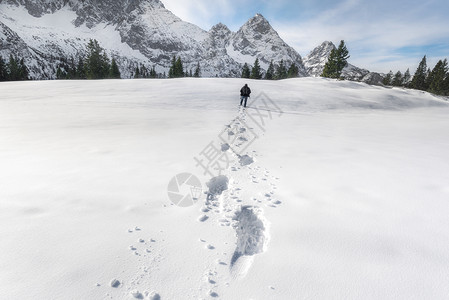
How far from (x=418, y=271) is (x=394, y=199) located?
1660mm

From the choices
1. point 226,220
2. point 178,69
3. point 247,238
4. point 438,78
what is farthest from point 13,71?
point 438,78

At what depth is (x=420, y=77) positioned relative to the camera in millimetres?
51062

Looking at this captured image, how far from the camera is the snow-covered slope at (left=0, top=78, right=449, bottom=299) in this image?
2.10m

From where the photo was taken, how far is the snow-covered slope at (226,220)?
6.88 ft

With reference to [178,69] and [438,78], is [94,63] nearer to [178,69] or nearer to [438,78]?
[178,69]

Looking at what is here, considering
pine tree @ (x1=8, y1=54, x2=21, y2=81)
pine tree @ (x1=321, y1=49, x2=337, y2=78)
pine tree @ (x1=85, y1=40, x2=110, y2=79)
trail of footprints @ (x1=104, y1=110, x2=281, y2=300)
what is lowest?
trail of footprints @ (x1=104, y1=110, x2=281, y2=300)

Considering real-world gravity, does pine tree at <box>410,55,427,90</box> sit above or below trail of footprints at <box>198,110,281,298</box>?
above

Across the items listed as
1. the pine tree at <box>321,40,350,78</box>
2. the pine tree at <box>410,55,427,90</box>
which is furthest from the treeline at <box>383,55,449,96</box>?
the pine tree at <box>321,40,350,78</box>

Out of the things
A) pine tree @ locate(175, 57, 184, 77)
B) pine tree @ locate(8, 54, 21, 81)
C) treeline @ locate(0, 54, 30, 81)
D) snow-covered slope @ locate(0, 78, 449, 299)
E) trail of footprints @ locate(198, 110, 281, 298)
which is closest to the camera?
snow-covered slope @ locate(0, 78, 449, 299)

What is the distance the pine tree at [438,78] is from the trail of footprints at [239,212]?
62.0m

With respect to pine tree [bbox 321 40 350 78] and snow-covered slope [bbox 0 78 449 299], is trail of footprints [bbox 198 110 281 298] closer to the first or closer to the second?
snow-covered slope [bbox 0 78 449 299]

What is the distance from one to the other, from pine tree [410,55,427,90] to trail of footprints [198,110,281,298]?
226ft

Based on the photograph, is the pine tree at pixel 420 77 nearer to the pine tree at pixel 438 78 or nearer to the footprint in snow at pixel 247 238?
the pine tree at pixel 438 78

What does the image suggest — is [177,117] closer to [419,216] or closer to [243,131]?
[243,131]
